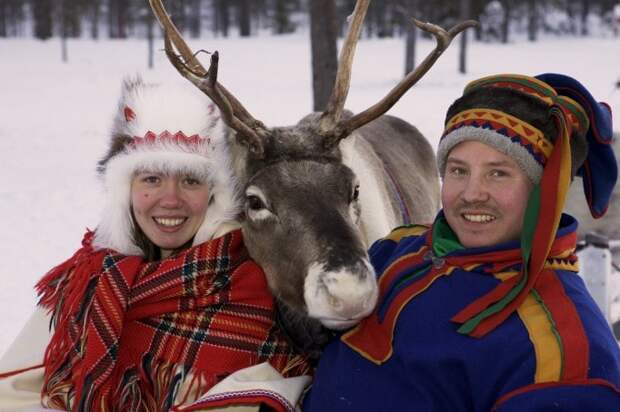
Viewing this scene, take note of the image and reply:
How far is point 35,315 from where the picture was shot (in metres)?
3.15

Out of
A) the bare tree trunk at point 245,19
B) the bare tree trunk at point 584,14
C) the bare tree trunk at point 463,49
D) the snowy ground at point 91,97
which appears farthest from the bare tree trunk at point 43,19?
the bare tree trunk at point 584,14

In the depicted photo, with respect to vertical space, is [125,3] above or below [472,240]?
above

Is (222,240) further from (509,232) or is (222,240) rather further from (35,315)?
(509,232)

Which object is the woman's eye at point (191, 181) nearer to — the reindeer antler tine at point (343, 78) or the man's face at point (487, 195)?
the reindeer antler tine at point (343, 78)

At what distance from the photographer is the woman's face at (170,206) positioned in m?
2.95

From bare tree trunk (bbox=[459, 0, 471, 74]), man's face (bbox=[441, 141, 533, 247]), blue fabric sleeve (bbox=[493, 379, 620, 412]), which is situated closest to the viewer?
blue fabric sleeve (bbox=[493, 379, 620, 412])

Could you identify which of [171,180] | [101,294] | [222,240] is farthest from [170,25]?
[101,294]

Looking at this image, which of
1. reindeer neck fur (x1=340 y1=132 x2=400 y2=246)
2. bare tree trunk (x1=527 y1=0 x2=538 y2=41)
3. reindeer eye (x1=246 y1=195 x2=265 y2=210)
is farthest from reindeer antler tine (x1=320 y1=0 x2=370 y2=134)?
bare tree trunk (x1=527 y1=0 x2=538 y2=41)

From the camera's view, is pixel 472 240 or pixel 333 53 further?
pixel 333 53

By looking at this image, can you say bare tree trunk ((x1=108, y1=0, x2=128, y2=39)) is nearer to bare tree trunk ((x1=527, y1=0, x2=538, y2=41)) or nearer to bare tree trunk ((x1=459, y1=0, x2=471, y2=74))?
bare tree trunk ((x1=527, y1=0, x2=538, y2=41))

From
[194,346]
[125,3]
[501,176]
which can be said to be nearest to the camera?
[501,176]

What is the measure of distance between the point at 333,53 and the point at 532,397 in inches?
272

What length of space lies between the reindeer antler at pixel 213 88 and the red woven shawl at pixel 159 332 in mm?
409

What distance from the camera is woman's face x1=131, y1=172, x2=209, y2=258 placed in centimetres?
295
